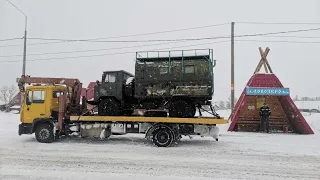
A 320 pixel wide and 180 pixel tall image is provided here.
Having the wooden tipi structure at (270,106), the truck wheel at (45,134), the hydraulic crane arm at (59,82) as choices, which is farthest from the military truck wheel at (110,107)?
the wooden tipi structure at (270,106)

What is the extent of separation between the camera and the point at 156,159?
880cm

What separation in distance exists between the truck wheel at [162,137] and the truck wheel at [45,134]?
14.7ft

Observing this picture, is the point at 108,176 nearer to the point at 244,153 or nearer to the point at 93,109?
the point at 244,153

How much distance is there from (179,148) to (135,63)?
400 centimetres

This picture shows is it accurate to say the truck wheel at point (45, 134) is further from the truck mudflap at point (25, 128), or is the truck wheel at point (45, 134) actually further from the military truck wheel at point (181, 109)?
the military truck wheel at point (181, 109)

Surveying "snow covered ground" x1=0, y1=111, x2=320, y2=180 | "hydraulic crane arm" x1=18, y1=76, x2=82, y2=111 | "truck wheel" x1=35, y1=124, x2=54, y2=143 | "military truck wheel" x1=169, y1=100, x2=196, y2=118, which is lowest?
"snow covered ground" x1=0, y1=111, x2=320, y2=180

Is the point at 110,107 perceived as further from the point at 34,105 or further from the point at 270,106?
the point at 270,106

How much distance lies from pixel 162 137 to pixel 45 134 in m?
5.07

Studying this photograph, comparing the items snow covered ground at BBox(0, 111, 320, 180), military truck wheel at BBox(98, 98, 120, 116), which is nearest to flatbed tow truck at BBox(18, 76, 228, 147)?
military truck wheel at BBox(98, 98, 120, 116)

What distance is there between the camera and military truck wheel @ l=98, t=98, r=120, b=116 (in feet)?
39.4

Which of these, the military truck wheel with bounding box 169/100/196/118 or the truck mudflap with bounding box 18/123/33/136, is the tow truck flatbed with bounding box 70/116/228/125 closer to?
the military truck wheel with bounding box 169/100/196/118

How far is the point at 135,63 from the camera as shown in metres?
11.8

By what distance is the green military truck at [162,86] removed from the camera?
37.1 feet

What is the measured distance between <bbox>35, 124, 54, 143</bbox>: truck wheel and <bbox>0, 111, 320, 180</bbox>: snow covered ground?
37 cm
